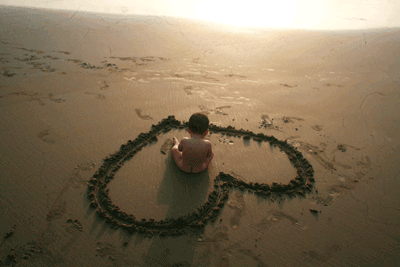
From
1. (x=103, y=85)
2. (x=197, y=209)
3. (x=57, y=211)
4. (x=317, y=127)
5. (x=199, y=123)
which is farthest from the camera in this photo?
(x=103, y=85)

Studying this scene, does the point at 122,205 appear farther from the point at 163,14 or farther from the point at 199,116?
the point at 163,14

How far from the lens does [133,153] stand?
10.3 feet

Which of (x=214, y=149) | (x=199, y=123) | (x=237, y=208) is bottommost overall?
(x=237, y=208)

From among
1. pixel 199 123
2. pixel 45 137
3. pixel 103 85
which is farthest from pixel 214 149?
pixel 103 85

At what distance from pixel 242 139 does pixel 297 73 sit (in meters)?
3.44

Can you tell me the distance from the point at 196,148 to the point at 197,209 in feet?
2.26

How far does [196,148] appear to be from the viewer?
2.67 m

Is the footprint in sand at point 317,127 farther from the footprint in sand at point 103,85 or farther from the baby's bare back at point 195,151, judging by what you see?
the footprint in sand at point 103,85

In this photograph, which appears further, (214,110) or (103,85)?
(103,85)

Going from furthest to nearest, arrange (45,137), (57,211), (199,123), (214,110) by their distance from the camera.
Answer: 1. (214,110)
2. (45,137)
3. (199,123)
4. (57,211)

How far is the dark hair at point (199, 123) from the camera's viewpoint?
2.62 m

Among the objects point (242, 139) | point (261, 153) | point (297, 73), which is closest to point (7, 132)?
point (242, 139)

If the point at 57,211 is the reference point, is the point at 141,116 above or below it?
above

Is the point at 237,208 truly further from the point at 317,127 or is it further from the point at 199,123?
the point at 317,127
